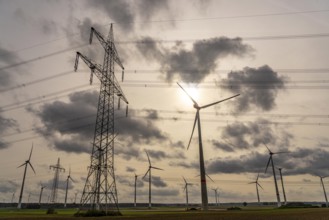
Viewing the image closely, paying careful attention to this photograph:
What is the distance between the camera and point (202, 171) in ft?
248

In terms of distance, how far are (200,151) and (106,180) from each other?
29.3m

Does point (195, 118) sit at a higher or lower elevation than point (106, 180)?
higher

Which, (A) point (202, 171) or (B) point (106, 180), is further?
(A) point (202, 171)

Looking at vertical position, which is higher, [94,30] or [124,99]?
[94,30]

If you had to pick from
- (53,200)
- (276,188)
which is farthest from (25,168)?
(276,188)

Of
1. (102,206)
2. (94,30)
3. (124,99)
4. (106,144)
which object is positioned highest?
(94,30)

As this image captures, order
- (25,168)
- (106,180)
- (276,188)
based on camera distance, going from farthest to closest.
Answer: (25,168) → (276,188) → (106,180)

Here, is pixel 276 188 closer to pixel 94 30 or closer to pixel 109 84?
pixel 109 84

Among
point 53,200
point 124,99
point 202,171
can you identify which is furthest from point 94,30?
point 53,200

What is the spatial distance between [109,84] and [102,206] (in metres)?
27.9

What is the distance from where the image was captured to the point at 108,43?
71.5 meters

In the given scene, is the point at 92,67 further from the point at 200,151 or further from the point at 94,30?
the point at 200,151

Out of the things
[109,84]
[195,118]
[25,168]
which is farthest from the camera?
[25,168]

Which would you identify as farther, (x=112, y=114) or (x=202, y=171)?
(x=202, y=171)
